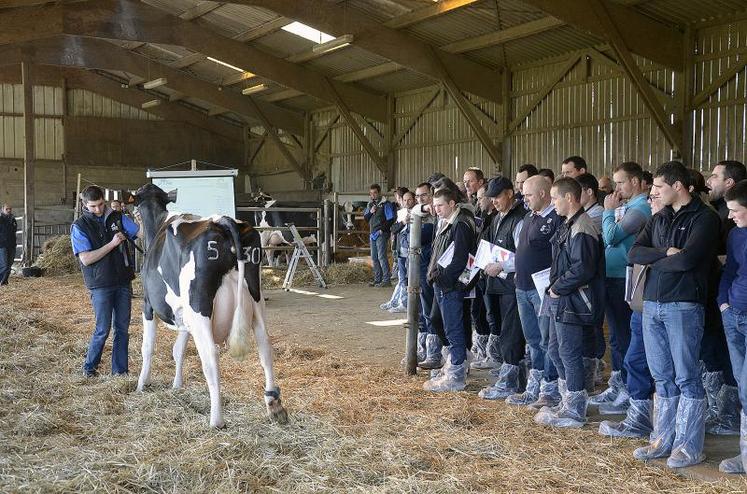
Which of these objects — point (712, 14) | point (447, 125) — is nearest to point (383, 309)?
point (712, 14)

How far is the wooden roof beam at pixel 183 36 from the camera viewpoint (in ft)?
50.8

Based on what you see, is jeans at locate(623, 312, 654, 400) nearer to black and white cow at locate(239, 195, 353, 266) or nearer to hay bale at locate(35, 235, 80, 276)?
black and white cow at locate(239, 195, 353, 266)

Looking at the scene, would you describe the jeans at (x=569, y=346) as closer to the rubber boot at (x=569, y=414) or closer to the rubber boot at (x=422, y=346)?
the rubber boot at (x=569, y=414)

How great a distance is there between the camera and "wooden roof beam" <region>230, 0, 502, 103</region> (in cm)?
1433

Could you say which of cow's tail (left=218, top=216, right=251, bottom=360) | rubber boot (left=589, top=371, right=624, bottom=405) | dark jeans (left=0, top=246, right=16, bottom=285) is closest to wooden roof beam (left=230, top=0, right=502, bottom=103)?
dark jeans (left=0, top=246, right=16, bottom=285)

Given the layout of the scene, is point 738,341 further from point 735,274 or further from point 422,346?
point 422,346

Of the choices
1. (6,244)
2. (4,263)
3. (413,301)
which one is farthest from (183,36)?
(413,301)

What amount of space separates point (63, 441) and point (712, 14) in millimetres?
11996

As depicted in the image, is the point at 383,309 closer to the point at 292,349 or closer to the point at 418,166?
the point at 292,349

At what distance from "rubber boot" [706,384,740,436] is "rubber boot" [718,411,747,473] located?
0.72 m

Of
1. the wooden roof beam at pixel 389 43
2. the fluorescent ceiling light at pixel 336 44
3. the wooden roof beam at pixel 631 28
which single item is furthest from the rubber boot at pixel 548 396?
the fluorescent ceiling light at pixel 336 44

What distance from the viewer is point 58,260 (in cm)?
1761

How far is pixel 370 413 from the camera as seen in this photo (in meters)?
5.46

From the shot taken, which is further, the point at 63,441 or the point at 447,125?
the point at 447,125
